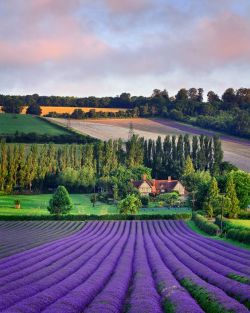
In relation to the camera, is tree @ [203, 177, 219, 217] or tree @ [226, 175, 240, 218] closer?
tree @ [203, 177, 219, 217]

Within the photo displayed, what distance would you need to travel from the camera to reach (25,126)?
500ft

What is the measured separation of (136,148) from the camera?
442ft

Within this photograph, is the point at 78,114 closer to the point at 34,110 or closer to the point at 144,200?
the point at 34,110

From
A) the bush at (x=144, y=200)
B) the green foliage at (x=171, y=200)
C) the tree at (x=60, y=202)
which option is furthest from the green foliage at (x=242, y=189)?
the tree at (x=60, y=202)

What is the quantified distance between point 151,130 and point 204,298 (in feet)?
488

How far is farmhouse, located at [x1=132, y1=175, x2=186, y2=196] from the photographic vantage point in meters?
117

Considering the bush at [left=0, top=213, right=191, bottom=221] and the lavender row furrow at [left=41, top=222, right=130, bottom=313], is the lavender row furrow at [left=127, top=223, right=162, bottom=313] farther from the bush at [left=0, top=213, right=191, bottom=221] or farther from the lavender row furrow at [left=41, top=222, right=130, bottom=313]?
the bush at [left=0, top=213, right=191, bottom=221]

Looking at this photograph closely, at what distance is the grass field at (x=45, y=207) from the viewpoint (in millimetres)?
87700

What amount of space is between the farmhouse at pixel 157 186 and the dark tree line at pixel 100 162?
3020 millimetres

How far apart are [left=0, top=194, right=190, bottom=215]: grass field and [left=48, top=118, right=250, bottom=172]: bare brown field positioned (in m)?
41.0

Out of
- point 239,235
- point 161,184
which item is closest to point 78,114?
point 161,184

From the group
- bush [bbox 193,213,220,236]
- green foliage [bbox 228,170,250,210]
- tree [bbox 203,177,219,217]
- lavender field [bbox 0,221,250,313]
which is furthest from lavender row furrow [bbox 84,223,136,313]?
green foliage [bbox 228,170,250,210]

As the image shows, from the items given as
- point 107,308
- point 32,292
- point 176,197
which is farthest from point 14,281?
point 176,197

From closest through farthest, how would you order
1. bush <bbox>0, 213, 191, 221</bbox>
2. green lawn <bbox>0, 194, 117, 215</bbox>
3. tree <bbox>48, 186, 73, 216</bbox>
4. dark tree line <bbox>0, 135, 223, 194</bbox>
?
bush <bbox>0, 213, 191, 221</bbox>
tree <bbox>48, 186, 73, 216</bbox>
green lawn <bbox>0, 194, 117, 215</bbox>
dark tree line <bbox>0, 135, 223, 194</bbox>
